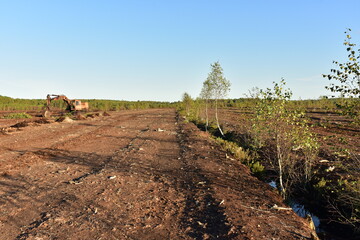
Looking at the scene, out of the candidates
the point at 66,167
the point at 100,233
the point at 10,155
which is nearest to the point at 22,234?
the point at 100,233

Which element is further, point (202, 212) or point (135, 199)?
point (135, 199)

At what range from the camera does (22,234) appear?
4836 millimetres

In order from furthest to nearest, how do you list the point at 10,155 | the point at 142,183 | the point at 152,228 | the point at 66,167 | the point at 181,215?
1. the point at 10,155
2. the point at 66,167
3. the point at 142,183
4. the point at 181,215
5. the point at 152,228

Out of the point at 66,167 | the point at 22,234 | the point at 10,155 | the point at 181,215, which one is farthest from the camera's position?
the point at 10,155

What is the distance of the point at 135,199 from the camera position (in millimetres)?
6605

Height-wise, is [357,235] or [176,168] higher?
[176,168]

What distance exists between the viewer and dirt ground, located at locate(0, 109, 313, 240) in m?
5.07

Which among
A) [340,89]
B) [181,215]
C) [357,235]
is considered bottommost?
[357,235]

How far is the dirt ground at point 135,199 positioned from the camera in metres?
5.07

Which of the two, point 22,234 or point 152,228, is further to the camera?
point 152,228

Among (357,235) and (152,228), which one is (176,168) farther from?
(357,235)

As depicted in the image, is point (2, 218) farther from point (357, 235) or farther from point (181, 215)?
point (357, 235)

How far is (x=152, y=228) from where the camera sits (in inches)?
204

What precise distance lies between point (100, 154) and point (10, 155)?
3983mm
